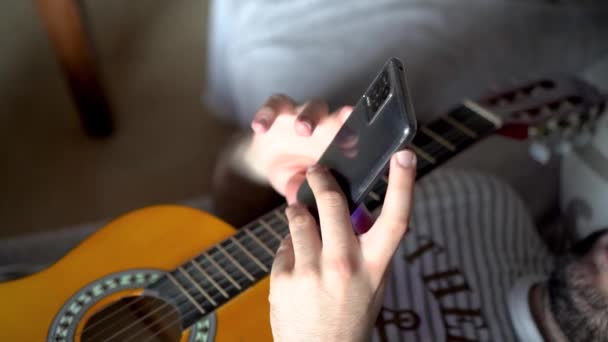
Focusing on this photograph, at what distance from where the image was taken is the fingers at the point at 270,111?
0.65 metres

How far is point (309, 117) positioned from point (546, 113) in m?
0.38

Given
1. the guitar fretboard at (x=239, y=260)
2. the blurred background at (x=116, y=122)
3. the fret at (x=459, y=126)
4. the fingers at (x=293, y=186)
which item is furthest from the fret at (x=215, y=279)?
the blurred background at (x=116, y=122)

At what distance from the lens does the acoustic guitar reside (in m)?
0.61

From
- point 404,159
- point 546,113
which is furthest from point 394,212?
point 546,113

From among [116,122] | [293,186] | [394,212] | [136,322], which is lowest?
[116,122]

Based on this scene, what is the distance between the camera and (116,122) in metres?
1.34

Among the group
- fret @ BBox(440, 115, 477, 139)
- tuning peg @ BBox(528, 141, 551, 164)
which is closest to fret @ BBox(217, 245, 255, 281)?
fret @ BBox(440, 115, 477, 139)

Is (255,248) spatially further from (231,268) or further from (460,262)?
(460,262)

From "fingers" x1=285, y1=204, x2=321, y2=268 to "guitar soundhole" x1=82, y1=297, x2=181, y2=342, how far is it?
230mm

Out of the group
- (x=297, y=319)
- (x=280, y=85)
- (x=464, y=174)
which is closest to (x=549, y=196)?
(x=464, y=174)

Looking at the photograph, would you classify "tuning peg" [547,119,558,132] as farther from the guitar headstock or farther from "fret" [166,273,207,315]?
"fret" [166,273,207,315]

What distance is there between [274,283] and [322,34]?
60 cm

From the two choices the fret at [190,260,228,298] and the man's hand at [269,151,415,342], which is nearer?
the man's hand at [269,151,415,342]

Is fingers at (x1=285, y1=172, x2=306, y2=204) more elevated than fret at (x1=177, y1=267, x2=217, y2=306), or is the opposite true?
fingers at (x1=285, y1=172, x2=306, y2=204)
